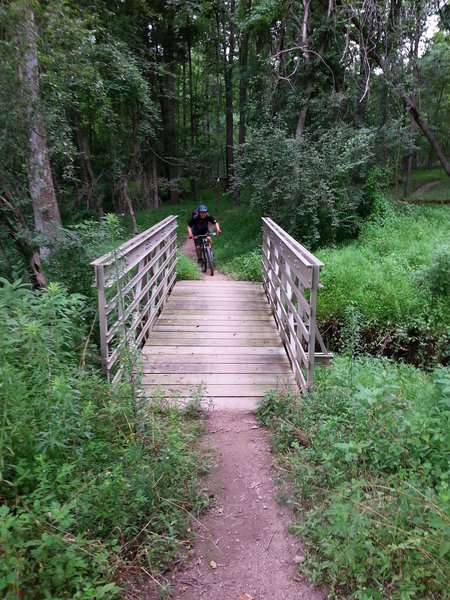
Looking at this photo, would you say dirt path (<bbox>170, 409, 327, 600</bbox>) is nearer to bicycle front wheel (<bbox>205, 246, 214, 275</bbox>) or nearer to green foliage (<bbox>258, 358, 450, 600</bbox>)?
green foliage (<bbox>258, 358, 450, 600</bbox>)

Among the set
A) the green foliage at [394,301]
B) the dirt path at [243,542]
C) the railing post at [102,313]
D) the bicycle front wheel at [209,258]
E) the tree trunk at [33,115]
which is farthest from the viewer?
the bicycle front wheel at [209,258]

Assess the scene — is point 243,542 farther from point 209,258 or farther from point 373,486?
point 209,258

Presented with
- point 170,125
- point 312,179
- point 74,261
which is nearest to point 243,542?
point 74,261

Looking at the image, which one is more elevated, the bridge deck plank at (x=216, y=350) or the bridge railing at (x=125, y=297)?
the bridge railing at (x=125, y=297)

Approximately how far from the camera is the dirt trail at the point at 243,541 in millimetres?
2164

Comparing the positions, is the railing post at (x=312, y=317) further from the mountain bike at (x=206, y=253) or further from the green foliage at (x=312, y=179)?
the green foliage at (x=312, y=179)

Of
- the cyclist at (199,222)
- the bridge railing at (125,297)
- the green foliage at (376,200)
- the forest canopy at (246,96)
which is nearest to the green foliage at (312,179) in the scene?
the forest canopy at (246,96)

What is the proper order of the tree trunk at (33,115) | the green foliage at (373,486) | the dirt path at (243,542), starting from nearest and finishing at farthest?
1. the green foliage at (373,486)
2. the dirt path at (243,542)
3. the tree trunk at (33,115)

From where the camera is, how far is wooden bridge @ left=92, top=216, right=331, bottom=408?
360cm

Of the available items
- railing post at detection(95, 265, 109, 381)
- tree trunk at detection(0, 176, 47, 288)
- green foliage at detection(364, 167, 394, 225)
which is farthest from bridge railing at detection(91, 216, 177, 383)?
green foliage at detection(364, 167, 394, 225)

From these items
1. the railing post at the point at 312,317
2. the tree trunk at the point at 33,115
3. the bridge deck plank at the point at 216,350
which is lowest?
the bridge deck plank at the point at 216,350

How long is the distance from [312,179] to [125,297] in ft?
24.6

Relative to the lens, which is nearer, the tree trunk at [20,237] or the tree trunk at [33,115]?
the tree trunk at [20,237]

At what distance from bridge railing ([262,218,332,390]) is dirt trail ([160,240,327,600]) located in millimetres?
950
